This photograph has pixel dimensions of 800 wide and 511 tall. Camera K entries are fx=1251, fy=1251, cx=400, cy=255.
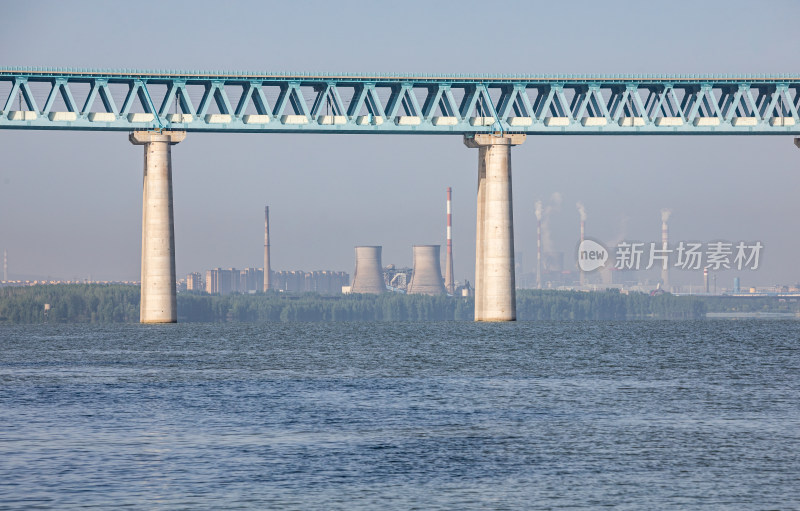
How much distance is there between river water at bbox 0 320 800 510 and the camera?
2120 cm

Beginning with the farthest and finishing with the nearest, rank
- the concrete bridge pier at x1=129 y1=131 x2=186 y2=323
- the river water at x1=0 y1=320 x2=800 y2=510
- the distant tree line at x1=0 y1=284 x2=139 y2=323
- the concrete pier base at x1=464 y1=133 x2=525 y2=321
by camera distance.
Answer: the distant tree line at x1=0 y1=284 x2=139 y2=323
the concrete pier base at x1=464 y1=133 x2=525 y2=321
the concrete bridge pier at x1=129 y1=131 x2=186 y2=323
the river water at x1=0 y1=320 x2=800 y2=510

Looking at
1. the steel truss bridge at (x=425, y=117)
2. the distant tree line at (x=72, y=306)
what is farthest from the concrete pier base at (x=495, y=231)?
the distant tree line at (x=72, y=306)

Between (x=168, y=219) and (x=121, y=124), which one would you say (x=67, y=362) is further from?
(x=121, y=124)

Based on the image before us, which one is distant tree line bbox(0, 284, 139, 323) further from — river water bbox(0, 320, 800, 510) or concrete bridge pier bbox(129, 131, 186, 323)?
river water bbox(0, 320, 800, 510)

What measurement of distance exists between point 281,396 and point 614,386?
11.2m

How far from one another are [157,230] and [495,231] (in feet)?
82.0

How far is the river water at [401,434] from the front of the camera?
21203mm

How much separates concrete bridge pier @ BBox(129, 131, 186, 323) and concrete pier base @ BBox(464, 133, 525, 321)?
A: 23.2 m

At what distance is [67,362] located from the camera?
180 feet

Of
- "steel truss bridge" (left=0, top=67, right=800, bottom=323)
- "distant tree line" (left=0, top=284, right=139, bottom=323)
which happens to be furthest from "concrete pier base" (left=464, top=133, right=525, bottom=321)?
"distant tree line" (left=0, top=284, right=139, bottom=323)

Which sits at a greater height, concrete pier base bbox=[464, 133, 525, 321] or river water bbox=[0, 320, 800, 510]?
concrete pier base bbox=[464, 133, 525, 321]

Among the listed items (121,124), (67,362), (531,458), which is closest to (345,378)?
(67,362)

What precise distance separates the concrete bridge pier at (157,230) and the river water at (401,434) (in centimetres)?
3641

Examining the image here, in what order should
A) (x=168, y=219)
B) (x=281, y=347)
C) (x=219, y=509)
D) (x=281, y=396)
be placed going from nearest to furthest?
(x=219, y=509)
(x=281, y=396)
(x=281, y=347)
(x=168, y=219)
